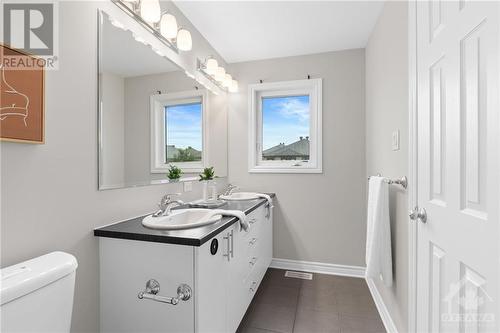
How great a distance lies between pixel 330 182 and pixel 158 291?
2.01 meters

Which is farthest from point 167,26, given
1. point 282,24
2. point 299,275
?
point 299,275

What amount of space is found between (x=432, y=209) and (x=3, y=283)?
1.61 metres

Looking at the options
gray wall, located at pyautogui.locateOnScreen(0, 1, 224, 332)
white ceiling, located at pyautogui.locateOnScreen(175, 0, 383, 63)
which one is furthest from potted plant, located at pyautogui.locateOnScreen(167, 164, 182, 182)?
white ceiling, located at pyautogui.locateOnScreen(175, 0, 383, 63)

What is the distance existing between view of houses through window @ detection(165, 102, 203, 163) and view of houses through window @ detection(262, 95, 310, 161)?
3.04 feet

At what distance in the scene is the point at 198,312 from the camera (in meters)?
1.07

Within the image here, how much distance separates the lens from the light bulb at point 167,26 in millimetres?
1630

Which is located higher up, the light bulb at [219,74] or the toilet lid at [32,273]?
the light bulb at [219,74]

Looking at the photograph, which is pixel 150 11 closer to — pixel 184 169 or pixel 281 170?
pixel 184 169

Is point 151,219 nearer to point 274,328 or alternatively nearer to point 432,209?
point 274,328

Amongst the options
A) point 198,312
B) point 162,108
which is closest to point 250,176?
point 162,108

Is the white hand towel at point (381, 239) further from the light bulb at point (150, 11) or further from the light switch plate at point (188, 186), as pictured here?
the light bulb at point (150, 11)

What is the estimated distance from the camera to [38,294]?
2.50 feet

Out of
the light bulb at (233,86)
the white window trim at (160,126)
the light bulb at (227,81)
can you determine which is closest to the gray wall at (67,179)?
the white window trim at (160,126)

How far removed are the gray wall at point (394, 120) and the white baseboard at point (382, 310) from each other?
6 centimetres
